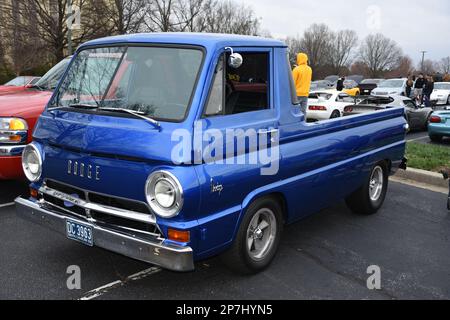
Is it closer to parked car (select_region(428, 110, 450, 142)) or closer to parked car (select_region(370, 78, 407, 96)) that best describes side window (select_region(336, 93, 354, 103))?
parked car (select_region(428, 110, 450, 142))

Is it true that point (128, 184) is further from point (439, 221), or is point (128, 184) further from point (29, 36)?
point (29, 36)

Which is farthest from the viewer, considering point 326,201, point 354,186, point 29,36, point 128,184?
point 29,36

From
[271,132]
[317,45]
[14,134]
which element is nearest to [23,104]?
[14,134]

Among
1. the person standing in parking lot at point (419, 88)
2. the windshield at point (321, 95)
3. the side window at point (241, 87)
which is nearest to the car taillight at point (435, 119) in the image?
the windshield at point (321, 95)

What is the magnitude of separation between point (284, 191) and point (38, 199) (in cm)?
219

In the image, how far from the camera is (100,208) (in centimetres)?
337

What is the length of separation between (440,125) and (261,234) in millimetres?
9842

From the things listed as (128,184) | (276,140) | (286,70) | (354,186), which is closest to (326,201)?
(354,186)

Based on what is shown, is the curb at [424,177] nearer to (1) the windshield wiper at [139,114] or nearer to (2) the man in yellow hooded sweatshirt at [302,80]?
(2) the man in yellow hooded sweatshirt at [302,80]

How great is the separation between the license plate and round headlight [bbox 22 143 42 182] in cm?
61

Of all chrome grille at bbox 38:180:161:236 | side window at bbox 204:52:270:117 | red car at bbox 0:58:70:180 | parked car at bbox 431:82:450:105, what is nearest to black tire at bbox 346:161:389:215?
side window at bbox 204:52:270:117

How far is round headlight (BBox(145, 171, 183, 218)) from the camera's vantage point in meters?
3.00

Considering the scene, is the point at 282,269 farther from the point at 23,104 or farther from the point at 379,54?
the point at 379,54

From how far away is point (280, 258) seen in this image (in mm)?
4309
